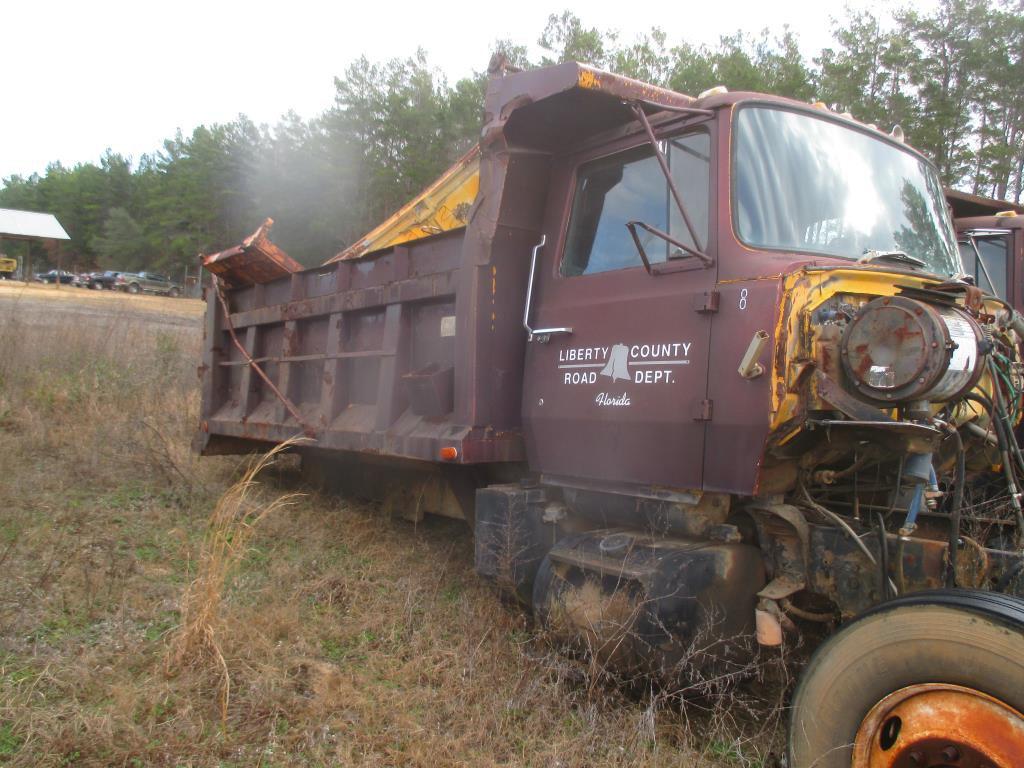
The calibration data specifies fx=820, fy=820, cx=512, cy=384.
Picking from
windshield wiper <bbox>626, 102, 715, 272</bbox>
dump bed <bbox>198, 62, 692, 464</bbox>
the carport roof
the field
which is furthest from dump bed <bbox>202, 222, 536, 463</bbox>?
the carport roof

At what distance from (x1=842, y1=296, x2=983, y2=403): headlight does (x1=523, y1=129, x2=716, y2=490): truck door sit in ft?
2.01

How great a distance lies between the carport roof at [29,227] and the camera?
39.3 m

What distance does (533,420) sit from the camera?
4211 millimetres

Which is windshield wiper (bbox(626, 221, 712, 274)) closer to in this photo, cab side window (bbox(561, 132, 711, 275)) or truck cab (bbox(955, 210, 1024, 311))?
cab side window (bbox(561, 132, 711, 275))

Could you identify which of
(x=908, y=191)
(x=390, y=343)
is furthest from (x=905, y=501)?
(x=390, y=343)

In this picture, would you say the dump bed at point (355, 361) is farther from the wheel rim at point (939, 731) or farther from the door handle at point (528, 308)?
the wheel rim at point (939, 731)

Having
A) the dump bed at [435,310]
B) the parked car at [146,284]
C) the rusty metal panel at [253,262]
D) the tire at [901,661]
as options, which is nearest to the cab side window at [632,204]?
the dump bed at [435,310]

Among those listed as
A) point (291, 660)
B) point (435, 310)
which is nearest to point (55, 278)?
point (435, 310)

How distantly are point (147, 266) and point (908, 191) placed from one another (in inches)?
2324

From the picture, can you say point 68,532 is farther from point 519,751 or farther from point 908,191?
point 908,191

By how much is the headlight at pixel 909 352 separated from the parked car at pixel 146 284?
1866 inches

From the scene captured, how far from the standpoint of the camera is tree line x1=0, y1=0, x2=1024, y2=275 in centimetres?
2073

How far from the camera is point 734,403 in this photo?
10.5 ft

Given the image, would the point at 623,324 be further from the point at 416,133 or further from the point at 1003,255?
the point at 416,133
